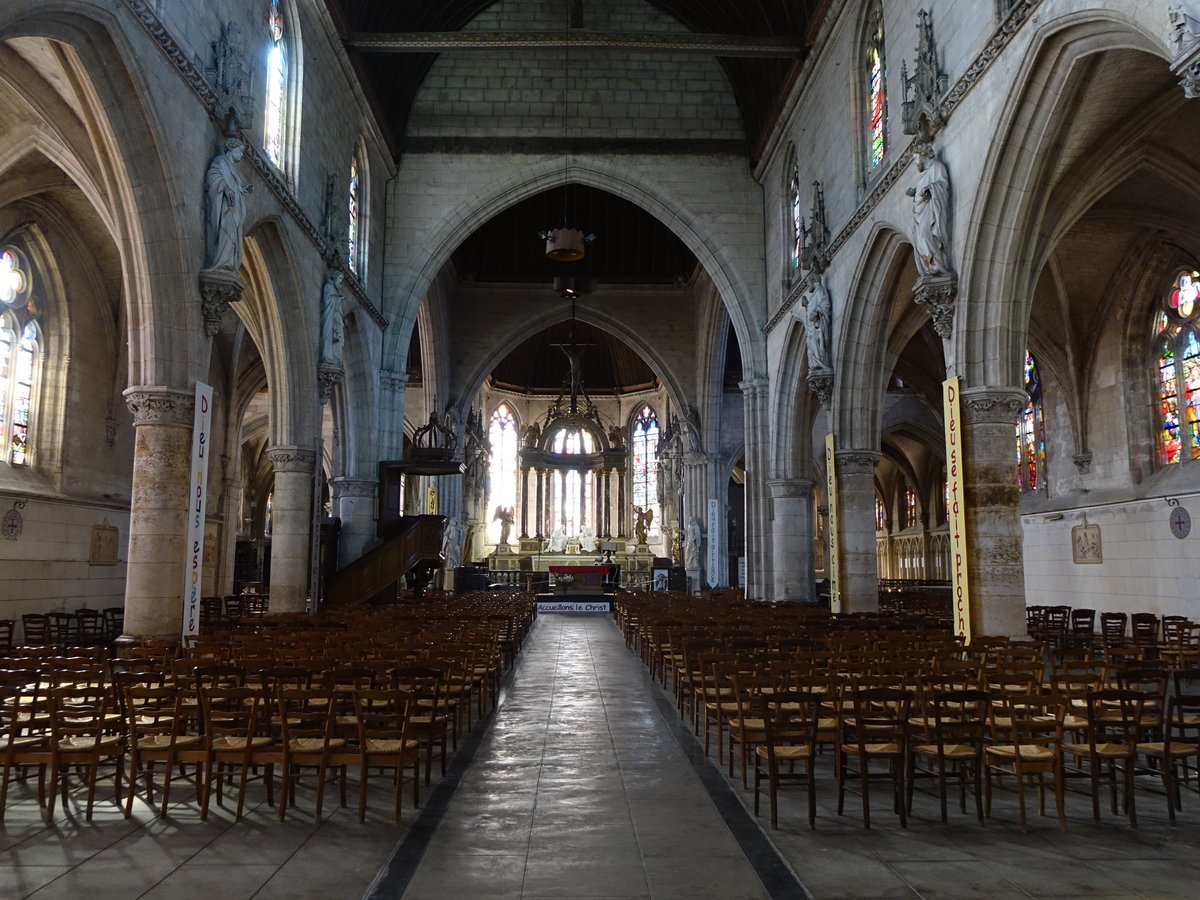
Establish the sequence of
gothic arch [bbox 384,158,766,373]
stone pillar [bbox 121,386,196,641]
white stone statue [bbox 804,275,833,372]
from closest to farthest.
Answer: stone pillar [bbox 121,386,196,641], white stone statue [bbox 804,275,833,372], gothic arch [bbox 384,158,766,373]

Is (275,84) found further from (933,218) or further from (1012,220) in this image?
(1012,220)

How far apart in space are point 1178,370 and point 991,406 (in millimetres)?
10041

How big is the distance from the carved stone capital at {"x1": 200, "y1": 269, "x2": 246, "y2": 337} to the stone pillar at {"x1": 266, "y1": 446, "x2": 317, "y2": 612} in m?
6.54

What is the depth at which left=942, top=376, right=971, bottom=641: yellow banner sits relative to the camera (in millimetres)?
13234

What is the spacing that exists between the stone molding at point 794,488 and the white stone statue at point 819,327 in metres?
5.34

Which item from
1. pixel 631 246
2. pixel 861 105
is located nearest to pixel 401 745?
pixel 861 105

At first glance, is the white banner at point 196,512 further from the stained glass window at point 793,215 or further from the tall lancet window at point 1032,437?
the tall lancet window at point 1032,437

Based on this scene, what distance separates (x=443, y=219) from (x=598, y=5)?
324 inches

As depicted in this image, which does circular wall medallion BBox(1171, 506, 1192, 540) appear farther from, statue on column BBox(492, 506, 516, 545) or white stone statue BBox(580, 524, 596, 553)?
statue on column BBox(492, 506, 516, 545)

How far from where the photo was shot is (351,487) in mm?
25547

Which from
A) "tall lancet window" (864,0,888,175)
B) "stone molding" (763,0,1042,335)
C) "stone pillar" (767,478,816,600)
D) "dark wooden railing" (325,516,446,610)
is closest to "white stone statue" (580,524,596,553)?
"stone pillar" (767,478,816,600)

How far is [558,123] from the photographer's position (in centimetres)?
2841

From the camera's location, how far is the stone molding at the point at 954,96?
1223cm

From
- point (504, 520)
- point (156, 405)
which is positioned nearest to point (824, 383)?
point (156, 405)
